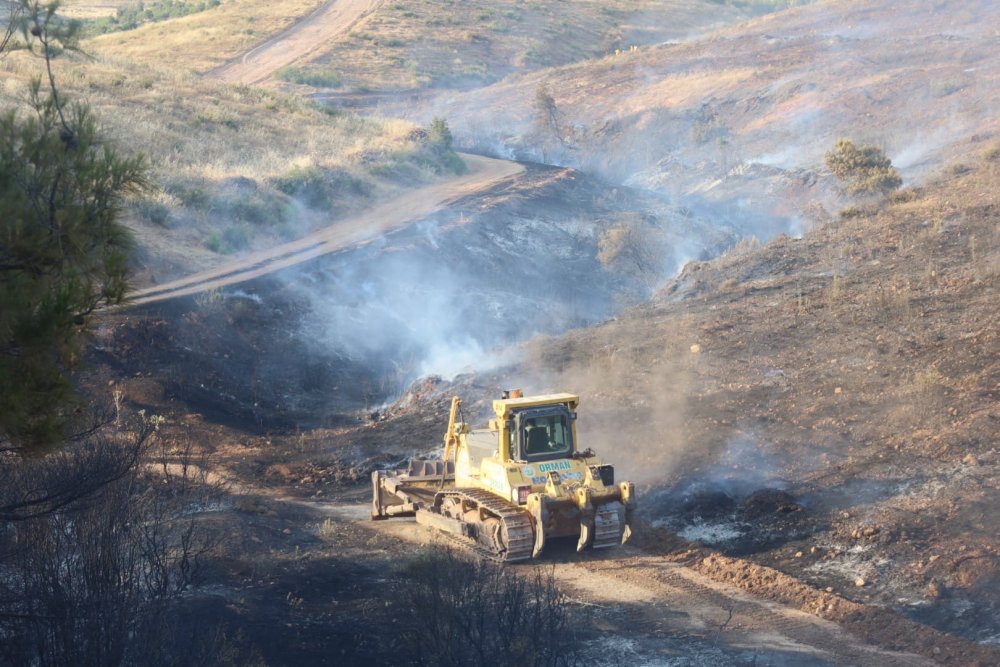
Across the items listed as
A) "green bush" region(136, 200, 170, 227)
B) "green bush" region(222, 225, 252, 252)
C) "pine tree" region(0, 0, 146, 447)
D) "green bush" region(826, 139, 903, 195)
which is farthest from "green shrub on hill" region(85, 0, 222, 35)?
"pine tree" region(0, 0, 146, 447)

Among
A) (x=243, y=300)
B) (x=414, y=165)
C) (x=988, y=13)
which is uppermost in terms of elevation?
(x=988, y=13)

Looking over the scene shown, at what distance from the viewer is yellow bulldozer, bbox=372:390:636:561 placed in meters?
14.9

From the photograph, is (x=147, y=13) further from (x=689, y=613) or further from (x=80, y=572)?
(x=80, y=572)

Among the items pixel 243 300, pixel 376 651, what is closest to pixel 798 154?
pixel 243 300

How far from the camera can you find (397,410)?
26562 millimetres

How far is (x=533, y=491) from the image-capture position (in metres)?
15.2

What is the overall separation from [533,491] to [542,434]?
0.93 metres

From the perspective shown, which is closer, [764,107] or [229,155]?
[229,155]

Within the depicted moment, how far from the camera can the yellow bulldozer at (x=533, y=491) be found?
48.8 feet

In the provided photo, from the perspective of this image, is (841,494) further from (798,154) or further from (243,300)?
(798,154)

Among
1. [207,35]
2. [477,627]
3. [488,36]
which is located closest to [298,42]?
[207,35]

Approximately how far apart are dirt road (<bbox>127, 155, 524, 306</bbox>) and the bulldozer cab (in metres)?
15.3

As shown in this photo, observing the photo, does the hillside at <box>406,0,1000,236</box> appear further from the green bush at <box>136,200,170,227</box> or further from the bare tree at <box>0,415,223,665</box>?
the bare tree at <box>0,415,223,665</box>

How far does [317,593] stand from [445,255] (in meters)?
25.1
